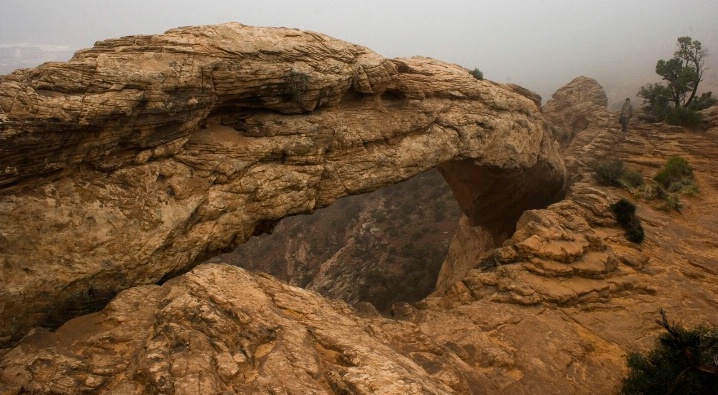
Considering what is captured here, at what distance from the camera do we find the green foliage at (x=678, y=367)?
877 centimetres

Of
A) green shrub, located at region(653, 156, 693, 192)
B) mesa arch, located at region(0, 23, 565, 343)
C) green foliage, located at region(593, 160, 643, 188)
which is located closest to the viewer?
mesa arch, located at region(0, 23, 565, 343)

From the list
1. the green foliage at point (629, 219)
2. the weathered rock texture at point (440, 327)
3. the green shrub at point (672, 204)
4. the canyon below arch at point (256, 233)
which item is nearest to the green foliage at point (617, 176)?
the green shrub at point (672, 204)

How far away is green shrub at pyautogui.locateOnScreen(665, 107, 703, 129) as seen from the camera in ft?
89.8

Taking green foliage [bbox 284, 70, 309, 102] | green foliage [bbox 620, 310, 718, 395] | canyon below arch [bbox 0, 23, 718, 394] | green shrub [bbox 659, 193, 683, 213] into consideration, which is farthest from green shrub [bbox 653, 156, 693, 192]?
green foliage [bbox 284, 70, 309, 102]

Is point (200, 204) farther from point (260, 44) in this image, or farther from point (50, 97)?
point (260, 44)

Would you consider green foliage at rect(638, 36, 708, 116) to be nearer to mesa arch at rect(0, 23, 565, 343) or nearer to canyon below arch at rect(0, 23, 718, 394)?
canyon below arch at rect(0, 23, 718, 394)

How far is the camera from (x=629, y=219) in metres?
18.1

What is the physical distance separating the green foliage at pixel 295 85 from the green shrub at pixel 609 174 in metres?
19.9

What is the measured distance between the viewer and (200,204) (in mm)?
12953

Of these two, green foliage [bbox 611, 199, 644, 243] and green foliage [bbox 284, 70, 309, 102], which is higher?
green foliage [bbox 284, 70, 309, 102]

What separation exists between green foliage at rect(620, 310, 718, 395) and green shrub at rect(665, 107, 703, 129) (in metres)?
24.3

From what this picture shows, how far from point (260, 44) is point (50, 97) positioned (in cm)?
715

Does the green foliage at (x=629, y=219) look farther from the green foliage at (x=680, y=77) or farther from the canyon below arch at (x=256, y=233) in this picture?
the green foliage at (x=680, y=77)

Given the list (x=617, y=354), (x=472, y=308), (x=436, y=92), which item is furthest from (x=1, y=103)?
(x=617, y=354)
